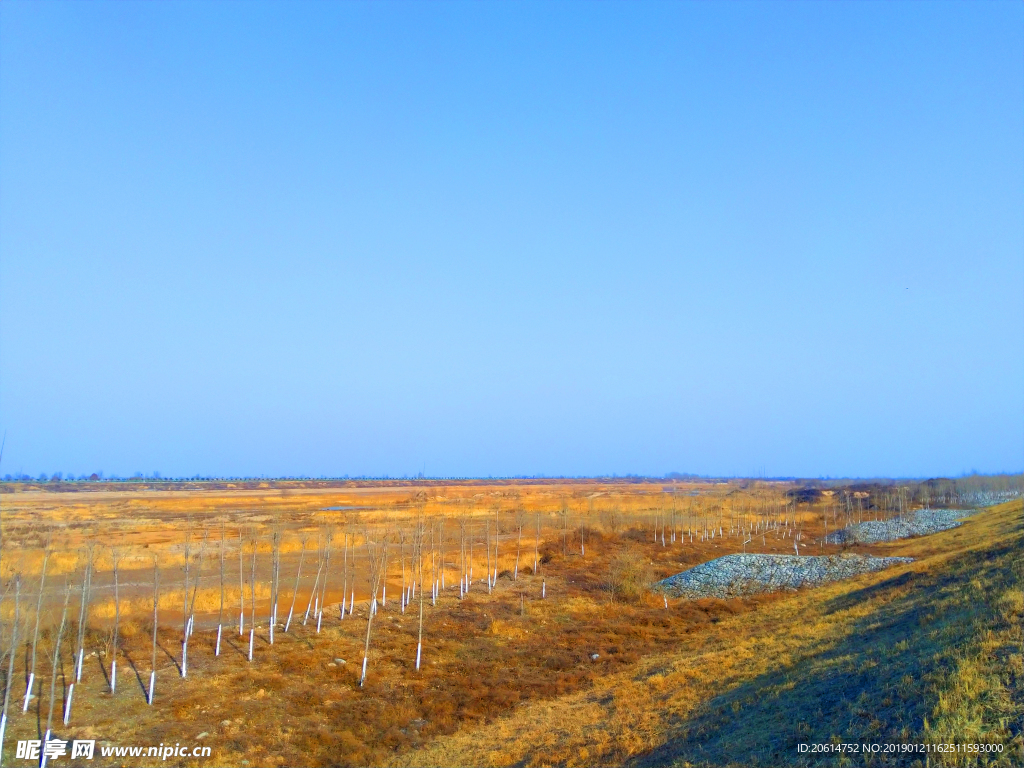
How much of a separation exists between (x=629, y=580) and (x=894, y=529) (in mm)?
44015

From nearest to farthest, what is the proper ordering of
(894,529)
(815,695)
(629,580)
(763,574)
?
1. (815,695)
2. (629,580)
3. (763,574)
4. (894,529)

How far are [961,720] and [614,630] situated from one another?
864 inches

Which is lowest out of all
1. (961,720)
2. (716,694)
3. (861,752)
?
(716,694)

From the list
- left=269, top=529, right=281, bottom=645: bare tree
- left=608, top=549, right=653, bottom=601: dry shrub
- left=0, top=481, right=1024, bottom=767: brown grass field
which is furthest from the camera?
left=608, top=549, right=653, bottom=601: dry shrub

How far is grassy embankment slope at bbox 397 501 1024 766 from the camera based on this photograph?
459 inches

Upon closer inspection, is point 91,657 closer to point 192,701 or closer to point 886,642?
point 192,701

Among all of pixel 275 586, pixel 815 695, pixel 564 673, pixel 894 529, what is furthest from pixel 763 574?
pixel 894 529

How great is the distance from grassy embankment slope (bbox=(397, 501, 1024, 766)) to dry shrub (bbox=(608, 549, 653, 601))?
12674 millimetres

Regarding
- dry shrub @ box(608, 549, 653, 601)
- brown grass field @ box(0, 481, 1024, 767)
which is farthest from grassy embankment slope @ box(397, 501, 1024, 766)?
dry shrub @ box(608, 549, 653, 601)

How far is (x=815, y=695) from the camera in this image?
49.6 ft

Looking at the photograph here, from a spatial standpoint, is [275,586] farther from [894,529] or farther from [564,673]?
[894,529]

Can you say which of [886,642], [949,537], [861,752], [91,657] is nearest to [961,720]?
[861,752]

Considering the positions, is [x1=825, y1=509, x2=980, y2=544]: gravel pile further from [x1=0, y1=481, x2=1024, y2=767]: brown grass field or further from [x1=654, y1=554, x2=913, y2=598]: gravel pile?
[x1=0, y1=481, x2=1024, y2=767]: brown grass field

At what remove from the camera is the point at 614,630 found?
1246 inches
